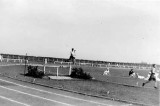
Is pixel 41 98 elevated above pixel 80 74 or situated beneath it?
situated beneath

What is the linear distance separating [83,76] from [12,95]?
40.2ft

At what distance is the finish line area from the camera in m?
14.0

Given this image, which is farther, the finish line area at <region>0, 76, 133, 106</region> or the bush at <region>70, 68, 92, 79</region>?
the bush at <region>70, 68, 92, 79</region>

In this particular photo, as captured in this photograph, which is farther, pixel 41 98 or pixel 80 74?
pixel 80 74

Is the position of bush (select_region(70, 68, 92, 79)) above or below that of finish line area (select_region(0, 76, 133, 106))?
A: above

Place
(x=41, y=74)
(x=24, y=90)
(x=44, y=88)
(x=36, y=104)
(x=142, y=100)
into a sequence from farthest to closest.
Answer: (x=41, y=74), (x=44, y=88), (x=24, y=90), (x=142, y=100), (x=36, y=104)

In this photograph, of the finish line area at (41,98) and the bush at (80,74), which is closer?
the finish line area at (41,98)

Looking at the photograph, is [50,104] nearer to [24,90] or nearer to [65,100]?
[65,100]

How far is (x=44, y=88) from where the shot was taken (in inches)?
730

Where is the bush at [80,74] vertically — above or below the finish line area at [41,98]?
above

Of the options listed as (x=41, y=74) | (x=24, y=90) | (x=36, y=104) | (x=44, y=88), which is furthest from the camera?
(x=41, y=74)

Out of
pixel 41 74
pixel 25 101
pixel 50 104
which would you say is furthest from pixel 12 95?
pixel 41 74

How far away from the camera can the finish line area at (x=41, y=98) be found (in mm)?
14023

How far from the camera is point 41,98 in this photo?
49.7ft
